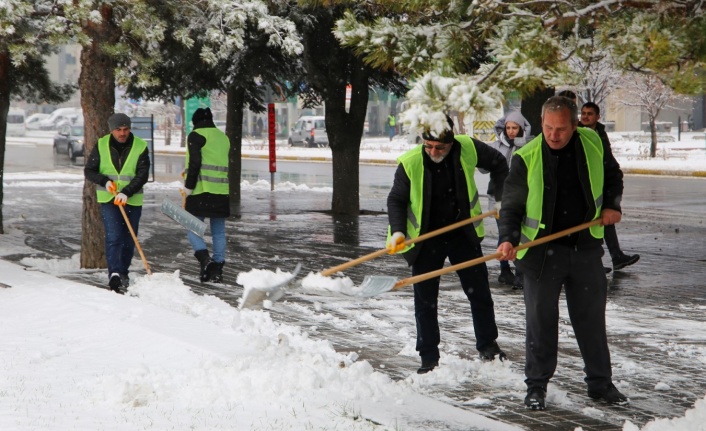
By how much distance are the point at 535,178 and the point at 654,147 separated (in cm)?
3007

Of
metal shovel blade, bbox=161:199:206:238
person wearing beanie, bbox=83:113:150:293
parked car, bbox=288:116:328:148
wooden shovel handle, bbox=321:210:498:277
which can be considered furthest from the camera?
parked car, bbox=288:116:328:148

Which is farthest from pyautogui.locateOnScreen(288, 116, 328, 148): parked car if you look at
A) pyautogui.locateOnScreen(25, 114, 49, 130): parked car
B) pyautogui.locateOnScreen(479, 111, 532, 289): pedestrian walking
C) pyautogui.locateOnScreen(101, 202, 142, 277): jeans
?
pyautogui.locateOnScreen(479, 111, 532, 289): pedestrian walking

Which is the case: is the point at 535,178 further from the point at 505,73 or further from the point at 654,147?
the point at 654,147

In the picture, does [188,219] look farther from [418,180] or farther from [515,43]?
[515,43]

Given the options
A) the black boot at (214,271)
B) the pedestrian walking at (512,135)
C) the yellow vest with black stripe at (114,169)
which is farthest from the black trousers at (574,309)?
the yellow vest with black stripe at (114,169)

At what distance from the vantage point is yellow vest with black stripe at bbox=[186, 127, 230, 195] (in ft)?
34.1

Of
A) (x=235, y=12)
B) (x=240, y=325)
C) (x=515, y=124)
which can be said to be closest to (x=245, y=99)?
(x=235, y=12)

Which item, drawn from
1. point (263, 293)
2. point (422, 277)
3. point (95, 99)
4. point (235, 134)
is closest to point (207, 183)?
point (95, 99)

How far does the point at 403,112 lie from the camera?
446 cm

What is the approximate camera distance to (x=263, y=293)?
6527mm

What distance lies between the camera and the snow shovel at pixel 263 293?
6457 millimetres

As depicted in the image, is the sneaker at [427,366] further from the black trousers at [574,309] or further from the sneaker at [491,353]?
the black trousers at [574,309]

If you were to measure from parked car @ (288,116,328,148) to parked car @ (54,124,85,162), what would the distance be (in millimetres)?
12782

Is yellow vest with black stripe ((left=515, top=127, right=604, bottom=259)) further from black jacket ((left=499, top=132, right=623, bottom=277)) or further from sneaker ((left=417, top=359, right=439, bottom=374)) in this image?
sneaker ((left=417, top=359, right=439, bottom=374))
